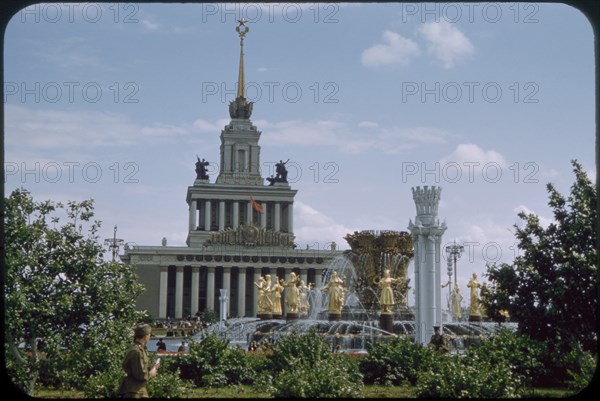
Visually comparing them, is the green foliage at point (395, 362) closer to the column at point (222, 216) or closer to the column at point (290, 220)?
the column at point (222, 216)

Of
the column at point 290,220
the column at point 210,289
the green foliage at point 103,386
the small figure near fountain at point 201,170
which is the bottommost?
the green foliage at point 103,386

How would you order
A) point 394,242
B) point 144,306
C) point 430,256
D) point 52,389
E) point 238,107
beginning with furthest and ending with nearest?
1. point 238,107
2. point 144,306
3. point 394,242
4. point 430,256
5. point 52,389

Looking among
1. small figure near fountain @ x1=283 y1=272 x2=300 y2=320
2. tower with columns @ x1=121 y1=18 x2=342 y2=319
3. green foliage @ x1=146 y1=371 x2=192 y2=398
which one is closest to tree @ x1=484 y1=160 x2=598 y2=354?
green foliage @ x1=146 y1=371 x2=192 y2=398

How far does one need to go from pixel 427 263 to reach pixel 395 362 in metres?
6.41

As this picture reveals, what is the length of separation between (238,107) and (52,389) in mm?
100143

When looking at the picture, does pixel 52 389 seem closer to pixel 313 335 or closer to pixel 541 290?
pixel 313 335

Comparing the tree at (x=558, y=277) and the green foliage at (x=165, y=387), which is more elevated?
the tree at (x=558, y=277)

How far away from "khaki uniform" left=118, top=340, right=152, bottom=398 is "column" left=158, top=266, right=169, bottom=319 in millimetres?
83576

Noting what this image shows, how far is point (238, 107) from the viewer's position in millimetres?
112438

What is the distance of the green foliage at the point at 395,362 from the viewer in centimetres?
1543

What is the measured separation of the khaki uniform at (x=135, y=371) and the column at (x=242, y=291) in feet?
278

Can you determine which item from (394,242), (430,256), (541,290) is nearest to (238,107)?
(394,242)

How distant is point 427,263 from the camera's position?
21.7 meters

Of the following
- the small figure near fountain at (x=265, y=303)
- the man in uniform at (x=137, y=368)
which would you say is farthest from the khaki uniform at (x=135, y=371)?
the small figure near fountain at (x=265, y=303)
